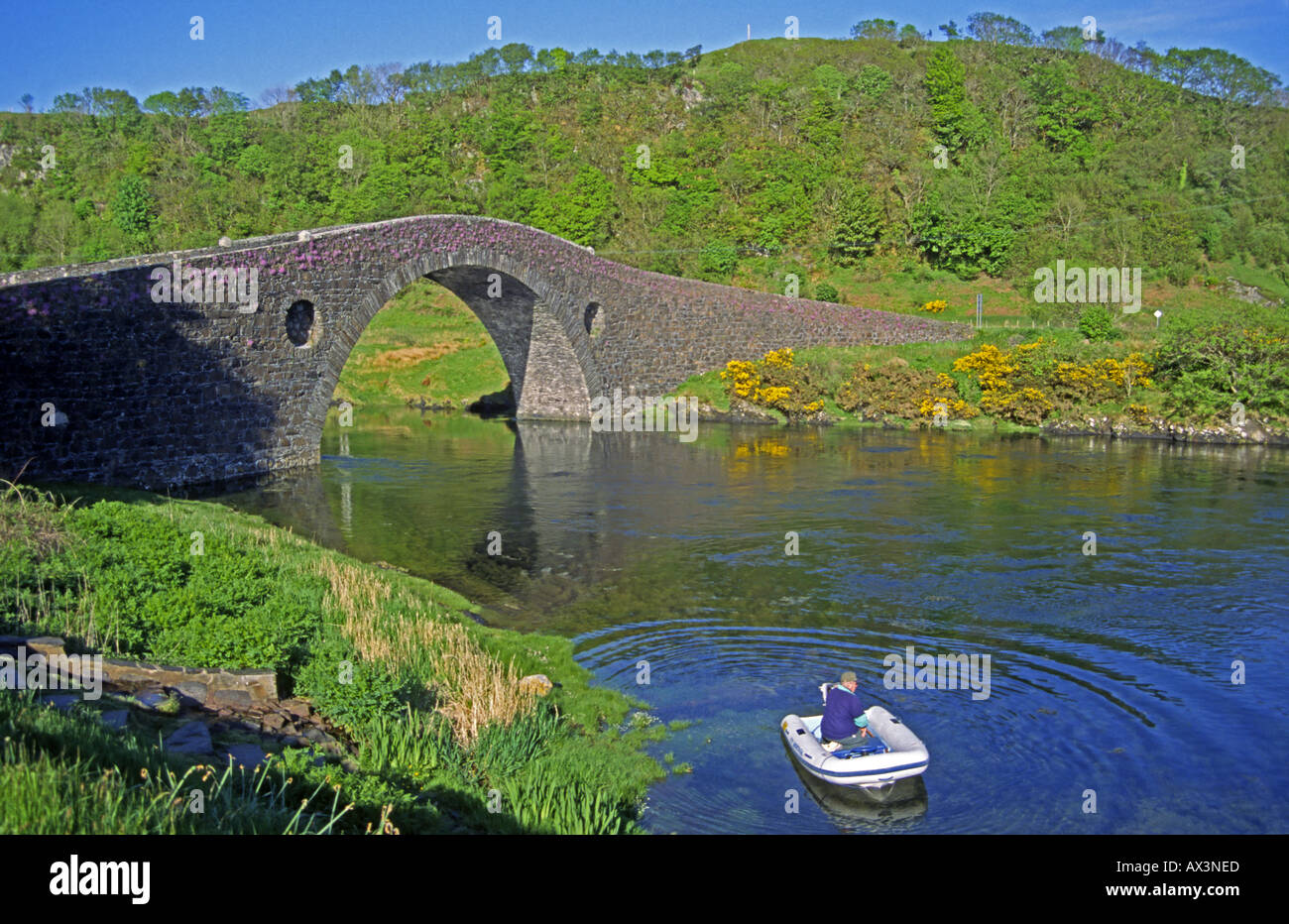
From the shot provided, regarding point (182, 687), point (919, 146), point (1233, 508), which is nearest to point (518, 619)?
point (182, 687)

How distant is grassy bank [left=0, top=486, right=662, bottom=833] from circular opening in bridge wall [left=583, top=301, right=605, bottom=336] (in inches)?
926

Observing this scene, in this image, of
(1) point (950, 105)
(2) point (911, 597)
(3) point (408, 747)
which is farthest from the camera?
(1) point (950, 105)

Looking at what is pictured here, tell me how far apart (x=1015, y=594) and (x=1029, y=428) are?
21.9m

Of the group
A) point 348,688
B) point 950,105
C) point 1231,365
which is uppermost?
point 950,105

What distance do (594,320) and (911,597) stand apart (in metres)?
24.7

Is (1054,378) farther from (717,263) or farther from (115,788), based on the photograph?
(115,788)

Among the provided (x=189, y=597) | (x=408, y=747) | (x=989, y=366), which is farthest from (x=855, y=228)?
(x=408, y=747)

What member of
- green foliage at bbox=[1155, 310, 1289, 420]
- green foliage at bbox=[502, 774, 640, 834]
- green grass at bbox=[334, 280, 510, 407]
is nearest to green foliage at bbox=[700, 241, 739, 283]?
green grass at bbox=[334, 280, 510, 407]

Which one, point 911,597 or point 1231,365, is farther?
point 1231,365

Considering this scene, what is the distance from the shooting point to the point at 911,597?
16.4m

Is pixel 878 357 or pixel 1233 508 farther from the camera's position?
pixel 878 357

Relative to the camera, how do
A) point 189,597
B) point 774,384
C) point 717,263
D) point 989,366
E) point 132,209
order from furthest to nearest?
point 132,209
point 717,263
point 774,384
point 989,366
point 189,597

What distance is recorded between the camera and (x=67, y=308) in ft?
68.4

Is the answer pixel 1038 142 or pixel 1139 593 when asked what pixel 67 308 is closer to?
pixel 1139 593
